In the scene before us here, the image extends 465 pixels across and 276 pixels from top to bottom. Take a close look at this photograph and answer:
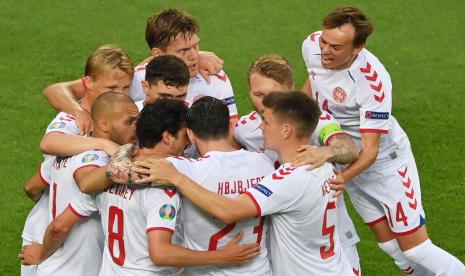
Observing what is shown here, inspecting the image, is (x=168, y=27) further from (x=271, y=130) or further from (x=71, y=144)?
(x=271, y=130)

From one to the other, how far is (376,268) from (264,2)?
8347mm

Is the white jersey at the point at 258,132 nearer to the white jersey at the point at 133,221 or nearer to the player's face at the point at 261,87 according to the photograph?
the player's face at the point at 261,87

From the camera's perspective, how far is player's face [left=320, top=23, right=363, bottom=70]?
7863mm

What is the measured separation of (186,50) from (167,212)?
2321mm

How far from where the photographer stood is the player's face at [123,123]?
665 cm

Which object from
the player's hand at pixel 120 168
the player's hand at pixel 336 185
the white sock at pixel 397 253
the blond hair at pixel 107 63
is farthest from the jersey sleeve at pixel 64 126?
the white sock at pixel 397 253

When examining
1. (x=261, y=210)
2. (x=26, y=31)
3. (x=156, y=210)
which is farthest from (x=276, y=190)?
(x=26, y=31)

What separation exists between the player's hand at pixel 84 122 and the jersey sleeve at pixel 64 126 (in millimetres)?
37

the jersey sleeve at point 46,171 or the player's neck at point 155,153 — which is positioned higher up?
the player's neck at point 155,153

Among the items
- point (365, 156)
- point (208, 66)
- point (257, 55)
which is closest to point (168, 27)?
point (208, 66)

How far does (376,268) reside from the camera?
31.3 ft

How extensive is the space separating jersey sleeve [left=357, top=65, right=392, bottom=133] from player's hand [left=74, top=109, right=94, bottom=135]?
214 cm

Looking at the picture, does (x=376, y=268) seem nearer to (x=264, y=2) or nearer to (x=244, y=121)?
(x=244, y=121)

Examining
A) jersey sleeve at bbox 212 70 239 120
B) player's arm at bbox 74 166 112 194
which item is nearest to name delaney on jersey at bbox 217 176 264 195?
player's arm at bbox 74 166 112 194
